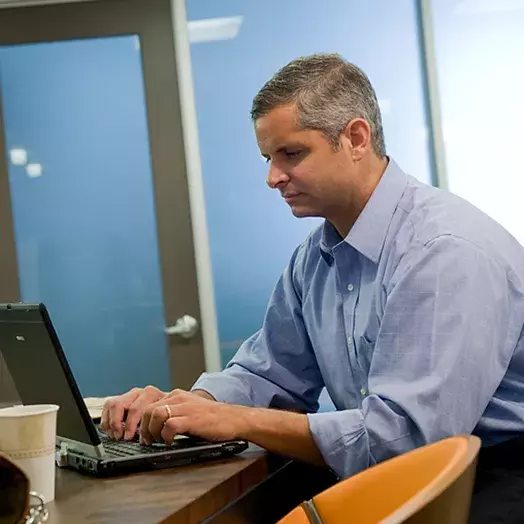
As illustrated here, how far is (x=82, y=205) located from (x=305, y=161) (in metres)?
1.73

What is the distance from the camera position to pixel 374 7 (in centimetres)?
309

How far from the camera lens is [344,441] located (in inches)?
51.0

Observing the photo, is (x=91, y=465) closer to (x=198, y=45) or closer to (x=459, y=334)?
(x=459, y=334)

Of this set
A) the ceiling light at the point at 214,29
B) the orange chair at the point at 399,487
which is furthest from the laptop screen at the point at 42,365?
the ceiling light at the point at 214,29

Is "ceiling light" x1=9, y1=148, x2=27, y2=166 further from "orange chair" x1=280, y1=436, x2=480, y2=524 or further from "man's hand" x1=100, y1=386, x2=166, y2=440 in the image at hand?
"orange chair" x1=280, y1=436, x2=480, y2=524

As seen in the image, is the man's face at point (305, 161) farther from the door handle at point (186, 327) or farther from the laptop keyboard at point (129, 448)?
the door handle at point (186, 327)

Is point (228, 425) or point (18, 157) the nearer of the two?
point (228, 425)

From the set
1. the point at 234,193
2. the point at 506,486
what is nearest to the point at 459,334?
the point at 506,486

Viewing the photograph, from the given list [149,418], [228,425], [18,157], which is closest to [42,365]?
[149,418]

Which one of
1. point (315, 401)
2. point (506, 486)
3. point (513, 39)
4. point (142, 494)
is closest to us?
point (142, 494)

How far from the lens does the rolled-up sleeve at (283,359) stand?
167 centimetres

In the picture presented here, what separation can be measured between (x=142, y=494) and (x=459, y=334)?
57 cm

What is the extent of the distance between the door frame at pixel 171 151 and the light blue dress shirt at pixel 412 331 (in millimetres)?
1429

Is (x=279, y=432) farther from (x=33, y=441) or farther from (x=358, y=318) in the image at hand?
(x=33, y=441)
